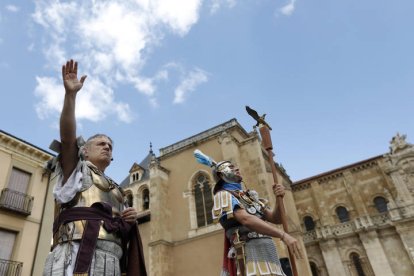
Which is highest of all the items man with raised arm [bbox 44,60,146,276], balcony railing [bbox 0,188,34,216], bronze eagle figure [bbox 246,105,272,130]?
balcony railing [bbox 0,188,34,216]

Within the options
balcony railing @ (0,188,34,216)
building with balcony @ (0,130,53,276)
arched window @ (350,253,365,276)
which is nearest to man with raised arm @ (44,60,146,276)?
building with balcony @ (0,130,53,276)

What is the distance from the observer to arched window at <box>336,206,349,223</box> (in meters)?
23.4

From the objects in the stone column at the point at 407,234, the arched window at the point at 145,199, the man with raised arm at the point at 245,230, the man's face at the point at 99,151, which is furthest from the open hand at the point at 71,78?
the stone column at the point at 407,234

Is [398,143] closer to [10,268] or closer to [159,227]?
[159,227]

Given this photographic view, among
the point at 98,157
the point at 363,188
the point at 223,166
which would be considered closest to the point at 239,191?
the point at 223,166

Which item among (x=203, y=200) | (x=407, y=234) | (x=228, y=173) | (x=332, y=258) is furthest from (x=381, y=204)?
(x=228, y=173)

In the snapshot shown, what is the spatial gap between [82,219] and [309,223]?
24905mm

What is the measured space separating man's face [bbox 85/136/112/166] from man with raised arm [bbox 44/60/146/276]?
0.39 feet

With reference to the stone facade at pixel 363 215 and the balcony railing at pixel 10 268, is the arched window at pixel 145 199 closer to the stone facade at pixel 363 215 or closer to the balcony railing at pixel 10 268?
the stone facade at pixel 363 215

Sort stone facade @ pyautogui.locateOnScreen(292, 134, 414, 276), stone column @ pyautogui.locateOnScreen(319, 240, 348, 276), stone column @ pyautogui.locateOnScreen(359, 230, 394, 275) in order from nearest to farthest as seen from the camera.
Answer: stone column @ pyautogui.locateOnScreen(359, 230, 394, 275) → stone facade @ pyautogui.locateOnScreen(292, 134, 414, 276) → stone column @ pyautogui.locateOnScreen(319, 240, 348, 276)

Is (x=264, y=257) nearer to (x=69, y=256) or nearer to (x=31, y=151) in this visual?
(x=69, y=256)

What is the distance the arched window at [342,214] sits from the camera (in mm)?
23406

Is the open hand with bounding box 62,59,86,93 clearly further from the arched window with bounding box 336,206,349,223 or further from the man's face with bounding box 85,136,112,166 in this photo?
the arched window with bounding box 336,206,349,223

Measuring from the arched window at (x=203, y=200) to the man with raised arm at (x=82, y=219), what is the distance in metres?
14.6
